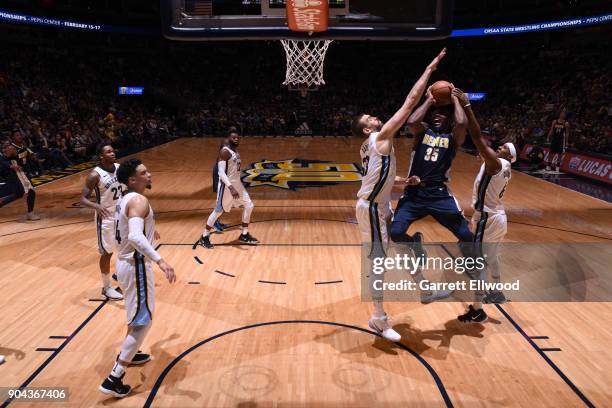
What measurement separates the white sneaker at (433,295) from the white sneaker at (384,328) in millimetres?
690

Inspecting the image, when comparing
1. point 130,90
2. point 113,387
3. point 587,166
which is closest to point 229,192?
point 113,387

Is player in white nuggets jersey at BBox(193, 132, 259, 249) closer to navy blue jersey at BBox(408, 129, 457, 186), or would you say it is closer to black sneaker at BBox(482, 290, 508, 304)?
navy blue jersey at BBox(408, 129, 457, 186)

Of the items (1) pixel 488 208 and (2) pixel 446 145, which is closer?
(2) pixel 446 145

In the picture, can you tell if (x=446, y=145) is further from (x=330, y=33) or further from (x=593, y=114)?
(x=593, y=114)

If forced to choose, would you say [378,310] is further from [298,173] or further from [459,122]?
[298,173]

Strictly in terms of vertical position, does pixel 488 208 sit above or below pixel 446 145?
below

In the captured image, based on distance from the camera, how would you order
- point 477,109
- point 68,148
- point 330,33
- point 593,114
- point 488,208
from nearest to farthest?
point 488,208 < point 330,33 < point 68,148 < point 593,114 < point 477,109

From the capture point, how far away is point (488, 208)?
17.4ft

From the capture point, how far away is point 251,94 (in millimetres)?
30609

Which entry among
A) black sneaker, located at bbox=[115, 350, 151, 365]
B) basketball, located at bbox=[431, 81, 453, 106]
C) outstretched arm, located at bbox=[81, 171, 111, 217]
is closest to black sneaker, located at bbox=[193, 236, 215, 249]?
outstretched arm, located at bbox=[81, 171, 111, 217]

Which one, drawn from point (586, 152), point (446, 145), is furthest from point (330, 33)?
point (586, 152)

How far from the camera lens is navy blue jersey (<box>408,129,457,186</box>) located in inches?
185

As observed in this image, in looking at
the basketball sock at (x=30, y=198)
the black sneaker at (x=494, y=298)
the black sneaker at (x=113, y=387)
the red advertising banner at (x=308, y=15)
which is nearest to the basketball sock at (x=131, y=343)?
the black sneaker at (x=113, y=387)

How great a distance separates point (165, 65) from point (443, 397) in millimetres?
30885
